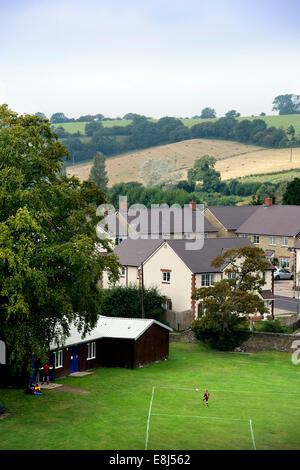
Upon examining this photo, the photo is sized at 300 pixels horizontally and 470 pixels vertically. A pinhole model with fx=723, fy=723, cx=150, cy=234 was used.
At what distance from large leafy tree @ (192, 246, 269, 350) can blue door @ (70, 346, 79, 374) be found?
48.3ft

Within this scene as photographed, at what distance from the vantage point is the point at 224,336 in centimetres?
6506

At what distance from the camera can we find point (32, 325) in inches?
1640

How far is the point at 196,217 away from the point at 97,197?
200ft

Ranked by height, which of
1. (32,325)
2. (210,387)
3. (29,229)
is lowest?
(210,387)

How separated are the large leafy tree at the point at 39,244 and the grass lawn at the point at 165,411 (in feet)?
12.7

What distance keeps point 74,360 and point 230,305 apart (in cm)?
1657

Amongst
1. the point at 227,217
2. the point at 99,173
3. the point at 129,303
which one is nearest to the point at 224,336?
the point at 129,303

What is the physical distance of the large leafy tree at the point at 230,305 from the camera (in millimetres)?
63500

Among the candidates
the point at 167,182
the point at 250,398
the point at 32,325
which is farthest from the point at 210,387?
the point at 167,182

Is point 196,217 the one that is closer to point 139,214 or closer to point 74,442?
point 139,214

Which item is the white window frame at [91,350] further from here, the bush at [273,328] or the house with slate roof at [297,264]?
the house with slate roof at [297,264]

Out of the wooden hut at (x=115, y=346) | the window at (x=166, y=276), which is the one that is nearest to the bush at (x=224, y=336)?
the wooden hut at (x=115, y=346)

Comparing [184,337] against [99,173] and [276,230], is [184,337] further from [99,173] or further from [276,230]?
[99,173]

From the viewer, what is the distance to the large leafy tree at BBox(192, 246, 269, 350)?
208 ft
